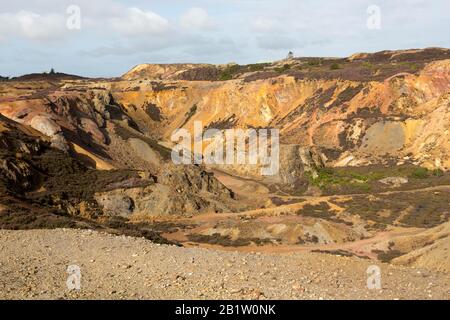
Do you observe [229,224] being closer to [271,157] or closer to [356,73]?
[271,157]

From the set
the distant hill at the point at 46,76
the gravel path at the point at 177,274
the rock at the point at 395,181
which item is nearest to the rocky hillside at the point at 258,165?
the rock at the point at 395,181

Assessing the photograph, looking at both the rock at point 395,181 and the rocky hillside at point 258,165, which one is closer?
the rocky hillside at point 258,165

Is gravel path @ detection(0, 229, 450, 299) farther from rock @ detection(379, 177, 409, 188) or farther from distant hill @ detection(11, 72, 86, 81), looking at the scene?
distant hill @ detection(11, 72, 86, 81)

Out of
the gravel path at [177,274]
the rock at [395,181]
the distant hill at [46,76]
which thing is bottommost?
the rock at [395,181]

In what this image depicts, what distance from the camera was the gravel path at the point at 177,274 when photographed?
533 inches

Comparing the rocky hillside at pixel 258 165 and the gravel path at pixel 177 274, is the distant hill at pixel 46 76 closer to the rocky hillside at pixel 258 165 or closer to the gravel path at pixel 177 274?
the rocky hillside at pixel 258 165

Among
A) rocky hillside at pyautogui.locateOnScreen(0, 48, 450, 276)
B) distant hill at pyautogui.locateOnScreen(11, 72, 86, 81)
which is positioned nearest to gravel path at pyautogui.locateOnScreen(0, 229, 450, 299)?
rocky hillside at pyautogui.locateOnScreen(0, 48, 450, 276)

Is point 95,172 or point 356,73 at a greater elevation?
point 356,73

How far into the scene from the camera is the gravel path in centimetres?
1354

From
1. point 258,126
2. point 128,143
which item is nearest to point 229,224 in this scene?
point 128,143

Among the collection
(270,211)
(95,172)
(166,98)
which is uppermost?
(166,98)

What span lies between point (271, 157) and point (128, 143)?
60.0 ft

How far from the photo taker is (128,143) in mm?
65312

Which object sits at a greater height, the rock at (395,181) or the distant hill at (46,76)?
the distant hill at (46,76)
